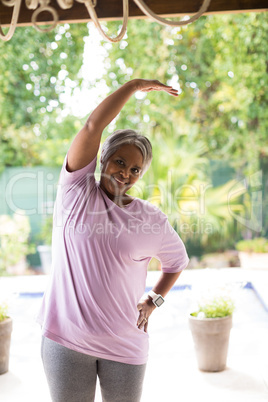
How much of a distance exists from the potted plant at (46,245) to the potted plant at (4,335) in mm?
4096

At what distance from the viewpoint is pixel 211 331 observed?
320 cm

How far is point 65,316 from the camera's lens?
1350 mm

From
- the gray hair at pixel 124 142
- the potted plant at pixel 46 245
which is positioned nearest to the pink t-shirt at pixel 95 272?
the gray hair at pixel 124 142

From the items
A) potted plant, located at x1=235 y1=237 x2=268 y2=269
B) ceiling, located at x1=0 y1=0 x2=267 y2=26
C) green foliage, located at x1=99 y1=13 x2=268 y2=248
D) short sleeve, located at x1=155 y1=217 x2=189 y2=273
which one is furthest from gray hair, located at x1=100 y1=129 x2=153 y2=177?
potted plant, located at x1=235 y1=237 x2=268 y2=269

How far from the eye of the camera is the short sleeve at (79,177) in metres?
1.39

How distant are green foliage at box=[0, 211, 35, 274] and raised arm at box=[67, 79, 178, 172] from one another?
19.8 feet

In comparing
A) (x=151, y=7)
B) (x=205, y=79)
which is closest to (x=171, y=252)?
(x=151, y=7)

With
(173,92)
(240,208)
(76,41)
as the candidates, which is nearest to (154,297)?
(173,92)

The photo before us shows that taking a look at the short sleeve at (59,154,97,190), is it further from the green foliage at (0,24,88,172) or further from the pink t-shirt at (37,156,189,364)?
the green foliage at (0,24,88,172)

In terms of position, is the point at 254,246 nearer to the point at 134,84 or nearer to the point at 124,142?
the point at 124,142

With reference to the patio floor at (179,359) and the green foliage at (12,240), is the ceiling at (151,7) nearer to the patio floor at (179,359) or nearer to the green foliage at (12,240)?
the patio floor at (179,359)

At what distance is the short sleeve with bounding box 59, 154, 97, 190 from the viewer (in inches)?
54.7

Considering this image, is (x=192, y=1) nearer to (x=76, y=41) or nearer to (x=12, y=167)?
(x=76, y=41)

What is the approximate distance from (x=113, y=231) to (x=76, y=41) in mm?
6510
